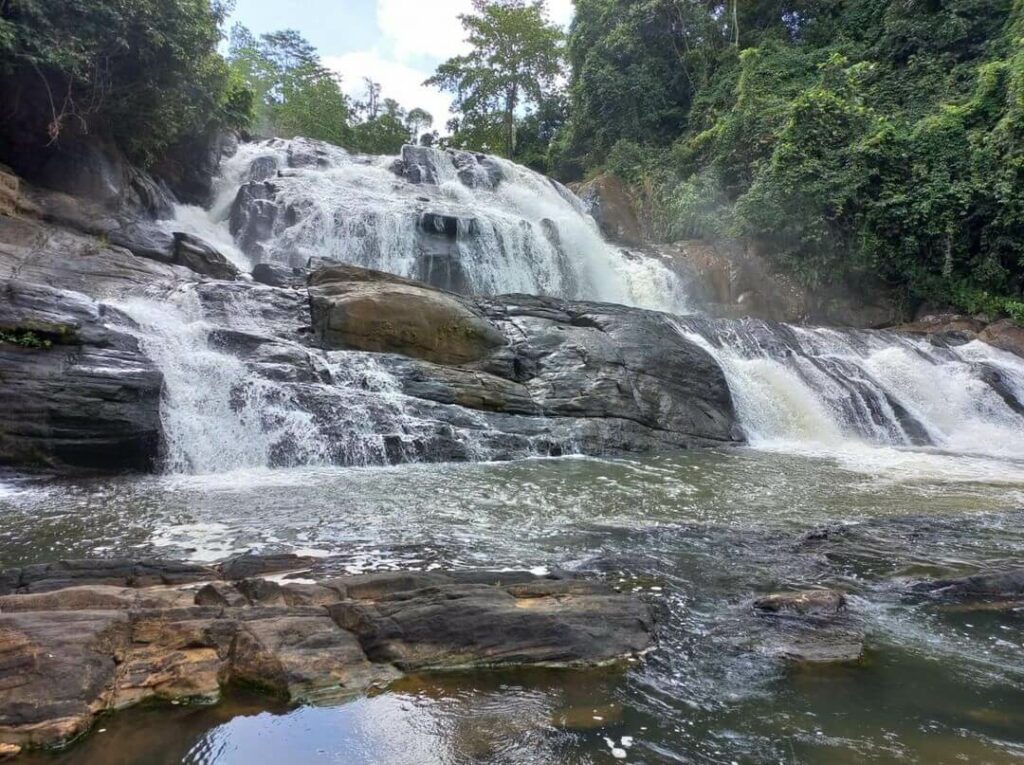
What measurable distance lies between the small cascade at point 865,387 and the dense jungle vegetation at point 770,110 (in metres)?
4.48

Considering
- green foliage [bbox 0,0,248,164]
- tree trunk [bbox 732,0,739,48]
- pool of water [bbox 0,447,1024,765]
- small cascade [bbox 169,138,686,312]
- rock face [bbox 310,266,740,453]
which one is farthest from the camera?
tree trunk [bbox 732,0,739,48]

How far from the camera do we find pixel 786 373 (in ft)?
47.9

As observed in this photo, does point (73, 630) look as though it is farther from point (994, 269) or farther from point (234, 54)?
point (234, 54)

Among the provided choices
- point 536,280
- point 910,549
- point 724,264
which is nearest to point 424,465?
point 910,549

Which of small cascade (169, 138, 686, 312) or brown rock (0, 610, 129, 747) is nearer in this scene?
brown rock (0, 610, 129, 747)

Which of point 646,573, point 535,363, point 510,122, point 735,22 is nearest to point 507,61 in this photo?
point 510,122

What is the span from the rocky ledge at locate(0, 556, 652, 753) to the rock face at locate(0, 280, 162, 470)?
443 cm

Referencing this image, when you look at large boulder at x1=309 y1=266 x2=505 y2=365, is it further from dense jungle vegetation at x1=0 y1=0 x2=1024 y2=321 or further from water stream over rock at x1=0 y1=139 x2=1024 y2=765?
dense jungle vegetation at x1=0 y1=0 x2=1024 y2=321

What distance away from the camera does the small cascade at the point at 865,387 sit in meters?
13.4

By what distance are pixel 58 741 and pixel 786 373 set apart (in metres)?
14.6

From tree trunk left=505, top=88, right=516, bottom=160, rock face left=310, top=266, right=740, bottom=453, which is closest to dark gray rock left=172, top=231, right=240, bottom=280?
rock face left=310, top=266, right=740, bottom=453

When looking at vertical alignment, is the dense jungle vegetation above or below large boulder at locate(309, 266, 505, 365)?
above

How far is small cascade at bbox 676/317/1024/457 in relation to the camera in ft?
43.9

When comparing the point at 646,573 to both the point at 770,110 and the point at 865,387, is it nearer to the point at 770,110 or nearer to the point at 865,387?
the point at 865,387
